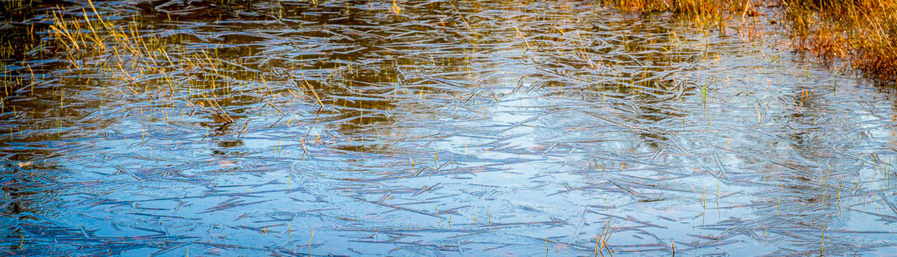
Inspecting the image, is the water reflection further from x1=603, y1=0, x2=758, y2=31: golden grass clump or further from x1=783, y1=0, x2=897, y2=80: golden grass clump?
x1=603, y1=0, x2=758, y2=31: golden grass clump

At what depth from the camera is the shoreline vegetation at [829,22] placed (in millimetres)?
5133

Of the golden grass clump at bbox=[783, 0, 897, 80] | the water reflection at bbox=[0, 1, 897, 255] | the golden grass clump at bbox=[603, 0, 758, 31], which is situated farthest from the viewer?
the golden grass clump at bbox=[603, 0, 758, 31]

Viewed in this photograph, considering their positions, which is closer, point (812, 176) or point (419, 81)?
point (812, 176)

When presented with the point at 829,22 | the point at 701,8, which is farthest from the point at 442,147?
the point at 829,22

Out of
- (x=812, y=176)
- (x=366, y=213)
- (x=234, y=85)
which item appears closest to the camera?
(x=366, y=213)

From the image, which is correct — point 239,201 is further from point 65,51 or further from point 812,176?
point 65,51

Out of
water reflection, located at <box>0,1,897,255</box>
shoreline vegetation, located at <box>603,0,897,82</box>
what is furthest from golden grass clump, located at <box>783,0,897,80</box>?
water reflection, located at <box>0,1,897,255</box>

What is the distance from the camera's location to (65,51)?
6090 millimetres

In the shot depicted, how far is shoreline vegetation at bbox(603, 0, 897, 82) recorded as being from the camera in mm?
5133

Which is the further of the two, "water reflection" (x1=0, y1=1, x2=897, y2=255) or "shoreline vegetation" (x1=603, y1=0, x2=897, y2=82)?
"shoreline vegetation" (x1=603, y1=0, x2=897, y2=82)

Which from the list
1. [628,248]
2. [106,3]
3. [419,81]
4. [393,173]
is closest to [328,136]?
[393,173]

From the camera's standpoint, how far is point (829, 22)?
22.2 ft

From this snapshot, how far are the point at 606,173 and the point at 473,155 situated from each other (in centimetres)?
59

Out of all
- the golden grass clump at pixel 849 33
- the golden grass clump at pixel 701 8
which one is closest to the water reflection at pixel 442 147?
the golden grass clump at pixel 849 33
